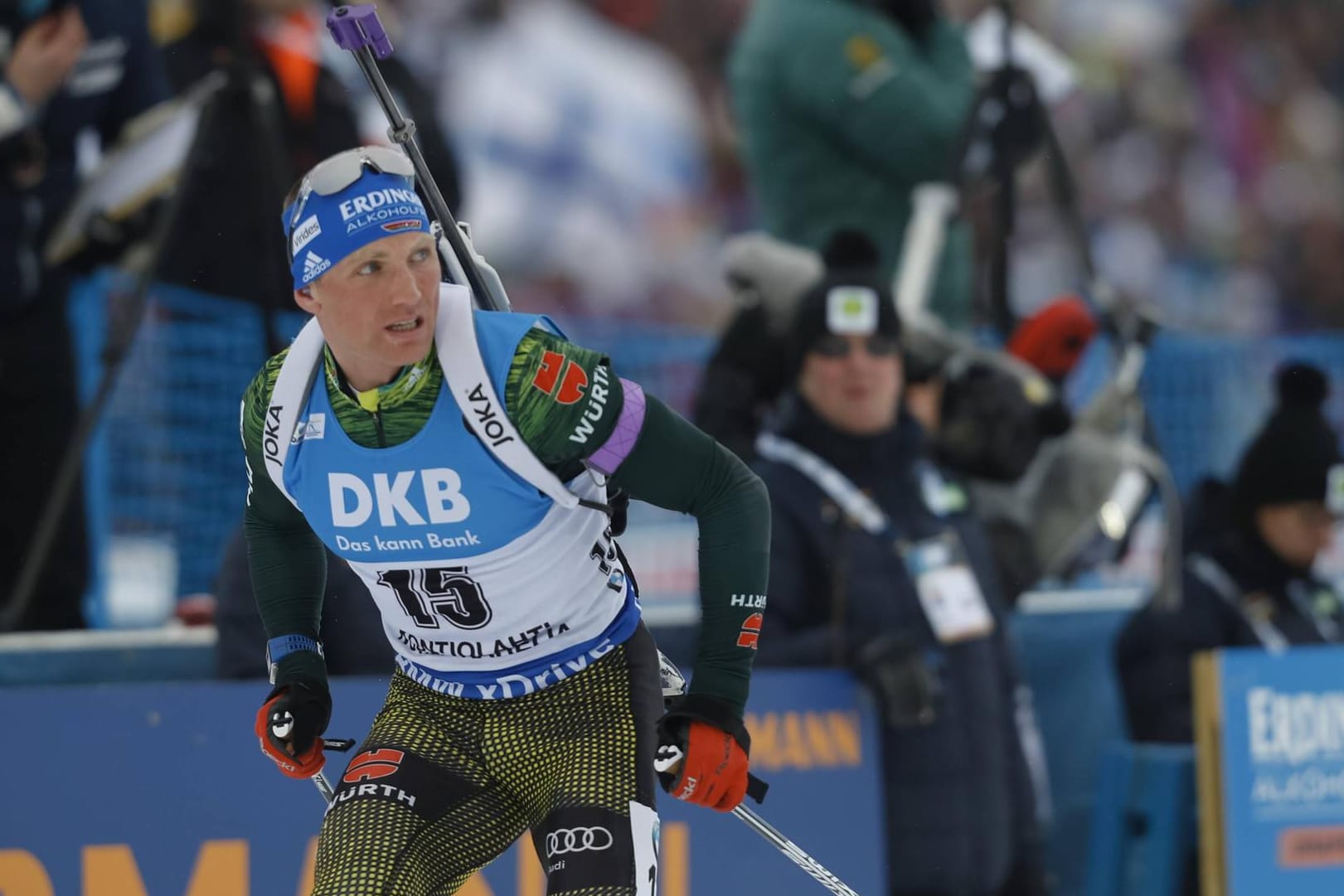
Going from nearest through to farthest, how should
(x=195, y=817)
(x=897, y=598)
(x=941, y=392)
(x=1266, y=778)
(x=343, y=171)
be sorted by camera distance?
(x=343, y=171)
(x=195, y=817)
(x=897, y=598)
(x=1266, y=778)
(x=941, y=392)

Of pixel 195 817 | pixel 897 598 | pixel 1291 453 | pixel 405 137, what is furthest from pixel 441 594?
pixel 1291 453

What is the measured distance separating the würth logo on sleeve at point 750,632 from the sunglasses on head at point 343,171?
111 cm

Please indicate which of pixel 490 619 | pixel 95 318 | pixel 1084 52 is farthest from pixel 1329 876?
pixel 1084 52

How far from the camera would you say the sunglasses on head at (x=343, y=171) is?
4.03 metres

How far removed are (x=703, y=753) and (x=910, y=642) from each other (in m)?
1.88

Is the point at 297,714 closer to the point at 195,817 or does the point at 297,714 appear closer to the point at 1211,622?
the point at 195,817

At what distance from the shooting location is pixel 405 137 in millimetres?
4480

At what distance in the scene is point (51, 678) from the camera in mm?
6094

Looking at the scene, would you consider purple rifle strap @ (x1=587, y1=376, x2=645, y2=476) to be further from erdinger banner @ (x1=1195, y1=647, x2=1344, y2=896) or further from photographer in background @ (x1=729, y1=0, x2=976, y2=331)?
photographer in background @ (x1=729, y1=0, x2=976, y2=331)

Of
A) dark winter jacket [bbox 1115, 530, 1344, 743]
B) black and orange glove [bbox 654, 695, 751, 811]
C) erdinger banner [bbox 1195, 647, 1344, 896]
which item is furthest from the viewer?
dark winter jacket [bbox 1115, 530, 1344, 743]

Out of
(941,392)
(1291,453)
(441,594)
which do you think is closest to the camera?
(441,594)

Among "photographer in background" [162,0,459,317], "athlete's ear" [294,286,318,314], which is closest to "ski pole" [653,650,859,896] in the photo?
"athlete's ear" [294,286,318,314]

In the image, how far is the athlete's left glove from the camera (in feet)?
14.0

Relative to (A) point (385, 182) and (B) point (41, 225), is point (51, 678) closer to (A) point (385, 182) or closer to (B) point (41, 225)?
(B) point (41, 225)
